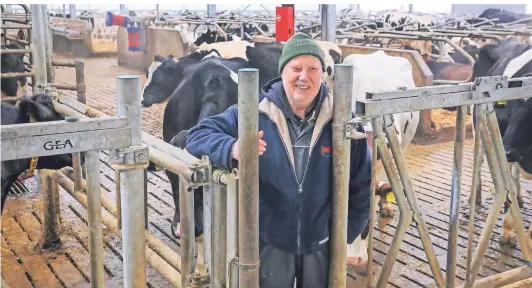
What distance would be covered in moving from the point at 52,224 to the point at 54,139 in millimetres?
2888

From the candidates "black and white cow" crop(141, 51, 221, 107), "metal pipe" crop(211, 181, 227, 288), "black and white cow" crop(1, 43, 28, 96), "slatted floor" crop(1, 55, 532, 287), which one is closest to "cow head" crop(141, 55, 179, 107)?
"black and white cow" crop(141, 51, 221, 107)

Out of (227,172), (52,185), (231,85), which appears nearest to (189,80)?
(231,85)

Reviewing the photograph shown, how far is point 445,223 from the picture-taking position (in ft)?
18.0

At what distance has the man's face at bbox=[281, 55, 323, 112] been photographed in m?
2.57

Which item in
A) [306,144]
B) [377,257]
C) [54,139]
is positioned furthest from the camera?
[377,257]

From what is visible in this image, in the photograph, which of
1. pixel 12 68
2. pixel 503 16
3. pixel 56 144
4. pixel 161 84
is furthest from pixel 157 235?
pixel 503 16

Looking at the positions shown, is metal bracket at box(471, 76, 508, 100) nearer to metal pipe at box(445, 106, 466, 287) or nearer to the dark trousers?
metal pipe at box(445, 106, 466, 287)

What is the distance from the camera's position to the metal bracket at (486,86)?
3.02 meters

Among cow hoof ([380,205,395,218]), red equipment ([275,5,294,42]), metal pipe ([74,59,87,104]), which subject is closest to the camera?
metal pipe ([74,59,87,104])

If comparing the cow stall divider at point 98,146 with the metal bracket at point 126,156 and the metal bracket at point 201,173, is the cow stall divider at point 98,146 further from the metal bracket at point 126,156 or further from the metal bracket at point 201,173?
the metal bracket at point 201,173

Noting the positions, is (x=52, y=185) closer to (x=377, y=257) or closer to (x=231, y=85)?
(x=231, y=85)

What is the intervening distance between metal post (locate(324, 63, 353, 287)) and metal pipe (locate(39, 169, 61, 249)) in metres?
2.68

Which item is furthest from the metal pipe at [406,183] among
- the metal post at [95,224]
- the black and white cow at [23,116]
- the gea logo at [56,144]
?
the black and white cow at [23,116]

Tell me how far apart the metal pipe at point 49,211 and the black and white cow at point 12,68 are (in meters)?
4.78
